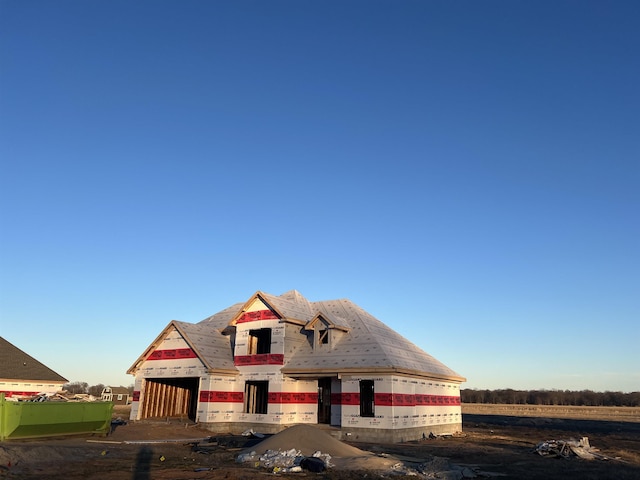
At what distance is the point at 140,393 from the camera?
34812 mm

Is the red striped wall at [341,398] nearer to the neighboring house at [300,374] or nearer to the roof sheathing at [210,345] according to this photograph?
the neighboring house at [300,374]

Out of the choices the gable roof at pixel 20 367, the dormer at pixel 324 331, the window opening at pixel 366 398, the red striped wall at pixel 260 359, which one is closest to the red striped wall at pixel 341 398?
the window opening at pixel 366 398

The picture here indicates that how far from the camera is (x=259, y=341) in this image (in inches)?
1344

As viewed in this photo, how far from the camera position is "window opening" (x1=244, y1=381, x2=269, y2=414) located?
107ft

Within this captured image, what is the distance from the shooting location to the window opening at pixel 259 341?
110 ft

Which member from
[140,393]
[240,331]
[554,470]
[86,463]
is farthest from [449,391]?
[86,463]

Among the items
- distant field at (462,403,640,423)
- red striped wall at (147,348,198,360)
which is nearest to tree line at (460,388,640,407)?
distant field at (462,403,640,423)

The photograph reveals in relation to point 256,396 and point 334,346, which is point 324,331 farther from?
point 256,396

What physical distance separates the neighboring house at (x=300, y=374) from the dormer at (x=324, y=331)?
7 centimetres

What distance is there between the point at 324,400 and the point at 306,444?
13073mm

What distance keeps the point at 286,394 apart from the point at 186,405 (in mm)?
11080

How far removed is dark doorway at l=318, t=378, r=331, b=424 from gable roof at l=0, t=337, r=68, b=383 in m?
27.0

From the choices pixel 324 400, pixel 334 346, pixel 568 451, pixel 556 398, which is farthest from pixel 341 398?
pixel 556 398

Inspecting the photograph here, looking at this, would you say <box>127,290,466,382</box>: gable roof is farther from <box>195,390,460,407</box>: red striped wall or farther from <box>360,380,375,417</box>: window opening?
<box>195,390,460,407</box>: red striped wall
